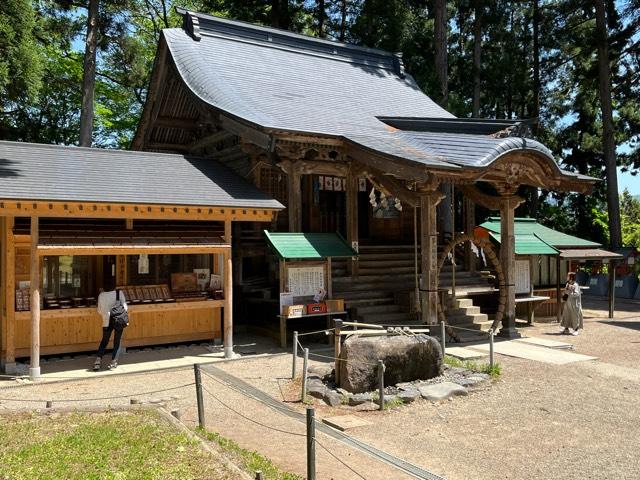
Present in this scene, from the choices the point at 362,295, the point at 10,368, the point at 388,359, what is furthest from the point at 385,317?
the point at 10,368

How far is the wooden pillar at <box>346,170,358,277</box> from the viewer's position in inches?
542

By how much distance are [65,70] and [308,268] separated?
18654mm

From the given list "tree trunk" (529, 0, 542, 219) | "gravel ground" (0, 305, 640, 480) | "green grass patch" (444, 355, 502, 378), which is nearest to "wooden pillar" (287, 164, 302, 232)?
"gravel ground" (0, 305, 640, 480)

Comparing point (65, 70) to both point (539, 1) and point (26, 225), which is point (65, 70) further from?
point (539, 1)

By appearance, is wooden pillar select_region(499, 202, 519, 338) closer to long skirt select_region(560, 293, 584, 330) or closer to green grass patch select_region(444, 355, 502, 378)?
long skirt select_region(560, 293, 584, 330)

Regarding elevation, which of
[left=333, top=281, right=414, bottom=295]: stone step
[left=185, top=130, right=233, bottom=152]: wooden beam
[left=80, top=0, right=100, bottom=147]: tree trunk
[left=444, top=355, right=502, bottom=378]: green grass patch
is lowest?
[left=444, top=355, right=502, bottom=378]: green grass patch

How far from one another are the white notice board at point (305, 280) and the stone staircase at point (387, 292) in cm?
102

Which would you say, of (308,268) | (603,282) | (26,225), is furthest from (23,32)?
(603,282)

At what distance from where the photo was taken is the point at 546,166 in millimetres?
13102

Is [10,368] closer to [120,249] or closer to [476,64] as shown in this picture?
[120,249]

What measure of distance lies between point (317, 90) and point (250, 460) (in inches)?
515

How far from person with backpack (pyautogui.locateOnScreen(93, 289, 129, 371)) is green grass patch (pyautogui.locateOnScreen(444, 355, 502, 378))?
6.12 metres

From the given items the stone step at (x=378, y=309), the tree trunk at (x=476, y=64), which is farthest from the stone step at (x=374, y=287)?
the tree trunk at (x=476, y=64)

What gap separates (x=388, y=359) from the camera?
8.56 meters
